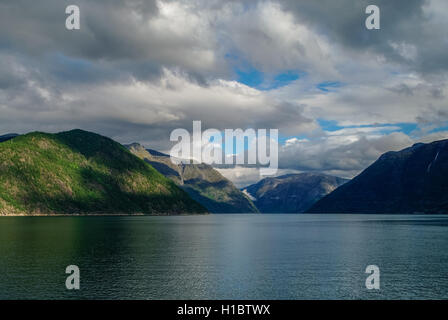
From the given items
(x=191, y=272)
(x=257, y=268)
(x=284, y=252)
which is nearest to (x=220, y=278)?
(x=191, y=272)

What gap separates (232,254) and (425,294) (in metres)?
55.2

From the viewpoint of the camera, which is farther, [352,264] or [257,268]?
[352,264]

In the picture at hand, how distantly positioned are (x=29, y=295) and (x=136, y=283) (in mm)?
17154

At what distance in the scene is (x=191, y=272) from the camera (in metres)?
79.9

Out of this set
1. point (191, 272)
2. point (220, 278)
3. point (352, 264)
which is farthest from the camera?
point (352, 264)

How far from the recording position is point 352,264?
91.8 m
